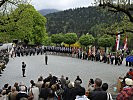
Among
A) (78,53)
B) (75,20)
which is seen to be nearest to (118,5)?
(78,53)

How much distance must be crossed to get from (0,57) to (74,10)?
14108 centimetres

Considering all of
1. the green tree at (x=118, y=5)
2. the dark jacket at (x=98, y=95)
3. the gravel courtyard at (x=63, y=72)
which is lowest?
the gravel courtyard at (x=63, y=72)

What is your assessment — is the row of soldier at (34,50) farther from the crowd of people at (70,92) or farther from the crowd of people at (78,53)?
the crowd of people at (70,92)

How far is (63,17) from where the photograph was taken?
555 feet

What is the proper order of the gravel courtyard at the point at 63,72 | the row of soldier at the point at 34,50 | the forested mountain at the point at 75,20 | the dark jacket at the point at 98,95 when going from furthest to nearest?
the forested mountain at the point at 75,20, the row of soldier at the point at 34,50, the gravel courtyard at the point at 63,72, the dark jacket at the point at 98,95

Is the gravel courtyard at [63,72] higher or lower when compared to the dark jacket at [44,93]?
lower

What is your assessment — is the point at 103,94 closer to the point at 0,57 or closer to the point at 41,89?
the point at 41,89

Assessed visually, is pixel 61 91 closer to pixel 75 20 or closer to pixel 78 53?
pixel 78 53

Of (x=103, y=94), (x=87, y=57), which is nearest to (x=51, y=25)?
(x=87, y=57)

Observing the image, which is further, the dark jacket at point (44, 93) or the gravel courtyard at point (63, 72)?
the gravel courtyard at point (63, 72)

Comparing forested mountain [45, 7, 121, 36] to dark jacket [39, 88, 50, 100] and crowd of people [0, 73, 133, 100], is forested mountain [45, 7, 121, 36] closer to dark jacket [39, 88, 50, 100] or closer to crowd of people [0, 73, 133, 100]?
crowd of people [0, 73, 133, 100]

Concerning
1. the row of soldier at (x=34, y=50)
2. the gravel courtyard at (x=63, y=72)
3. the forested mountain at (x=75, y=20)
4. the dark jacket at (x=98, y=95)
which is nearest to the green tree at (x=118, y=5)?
the gravel courtyard at (x=63, y=72)

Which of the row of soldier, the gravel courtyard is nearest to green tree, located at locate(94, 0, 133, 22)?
the gravel courtyard

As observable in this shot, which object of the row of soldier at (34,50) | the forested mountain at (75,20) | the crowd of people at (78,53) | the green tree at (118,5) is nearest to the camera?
the green tree at (118,5)
